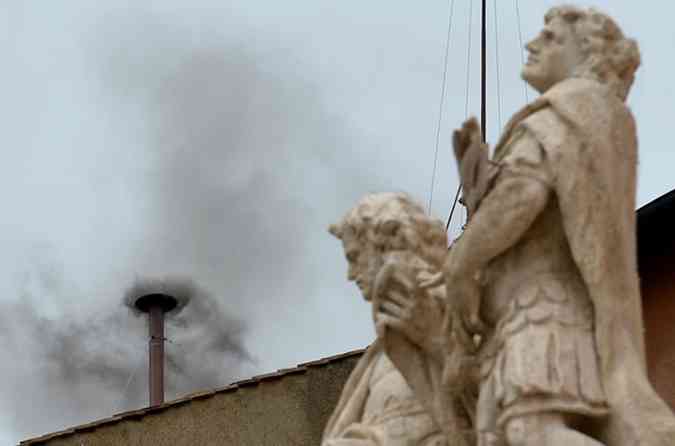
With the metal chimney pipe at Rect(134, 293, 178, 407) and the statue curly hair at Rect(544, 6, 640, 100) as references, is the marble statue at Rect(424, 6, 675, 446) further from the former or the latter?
the metal chimney pipe at Rect(134, 293, 178, 407)

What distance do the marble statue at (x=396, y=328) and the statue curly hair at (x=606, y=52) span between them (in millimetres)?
1138

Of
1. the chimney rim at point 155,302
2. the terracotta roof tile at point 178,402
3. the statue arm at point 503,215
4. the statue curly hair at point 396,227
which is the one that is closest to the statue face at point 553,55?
the statue arm at point 503,215

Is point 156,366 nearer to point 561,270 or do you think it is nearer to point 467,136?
point 561,270

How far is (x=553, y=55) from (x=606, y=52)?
0.80 ft

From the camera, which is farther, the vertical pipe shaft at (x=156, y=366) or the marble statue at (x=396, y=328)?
the vertical pipe shaft at (x=156, y=366)

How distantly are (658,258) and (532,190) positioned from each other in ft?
38.2

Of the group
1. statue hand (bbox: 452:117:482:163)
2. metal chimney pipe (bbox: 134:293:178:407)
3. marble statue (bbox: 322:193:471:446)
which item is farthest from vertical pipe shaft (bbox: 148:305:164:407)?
statue hand (bbox: 452:117:482:163)

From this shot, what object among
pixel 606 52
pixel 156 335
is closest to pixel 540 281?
pixel 606 52

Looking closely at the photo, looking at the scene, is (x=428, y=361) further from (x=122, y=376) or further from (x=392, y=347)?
(x=122, y=376)

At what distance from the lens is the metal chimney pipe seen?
3319 centimetres

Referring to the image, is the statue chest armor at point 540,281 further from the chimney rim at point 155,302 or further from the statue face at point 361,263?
the chimney rim at point 155,302

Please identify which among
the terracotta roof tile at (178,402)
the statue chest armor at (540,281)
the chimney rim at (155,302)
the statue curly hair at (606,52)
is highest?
the chimney rim at (155,302)

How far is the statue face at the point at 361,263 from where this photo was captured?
1017 cm

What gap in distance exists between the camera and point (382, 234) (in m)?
10.1
